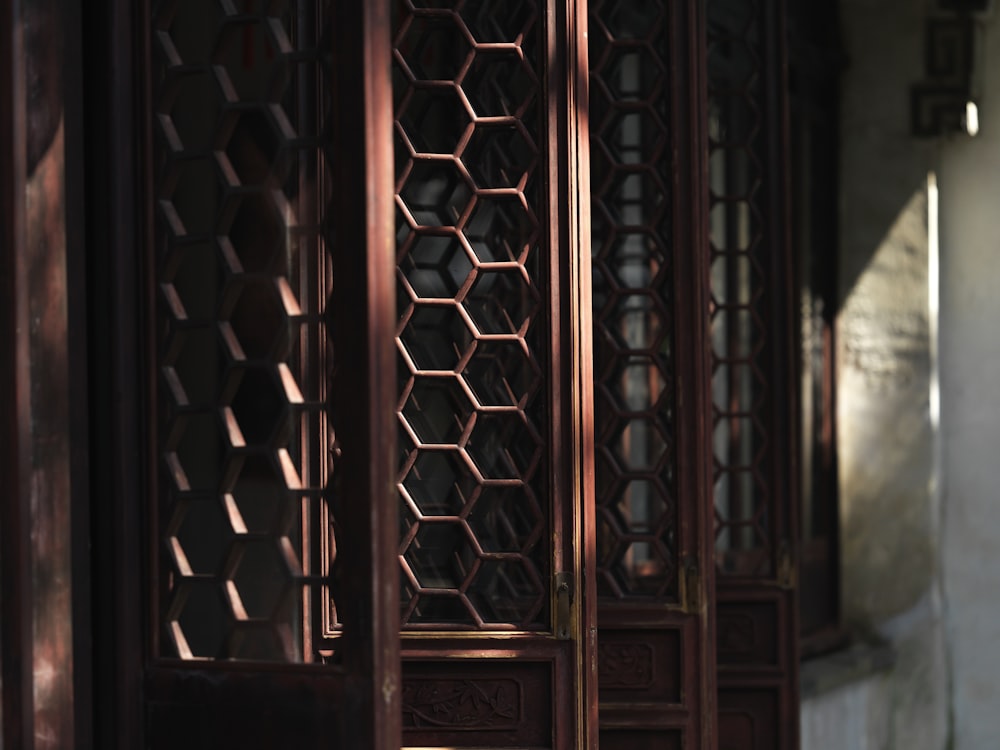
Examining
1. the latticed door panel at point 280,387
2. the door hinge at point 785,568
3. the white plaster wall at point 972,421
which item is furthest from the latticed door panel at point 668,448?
the white plaster wall at point 972,421

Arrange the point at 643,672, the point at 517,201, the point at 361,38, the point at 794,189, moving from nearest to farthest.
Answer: the point at 361,38, the point at 517,201, the point at 643,672, the point at 794,189

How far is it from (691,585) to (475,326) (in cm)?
95

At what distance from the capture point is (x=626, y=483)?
392cm

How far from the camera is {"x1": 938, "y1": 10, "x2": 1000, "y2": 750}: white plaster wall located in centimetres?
643

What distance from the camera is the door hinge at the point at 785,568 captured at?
14.7 ft

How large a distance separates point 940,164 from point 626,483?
305cm

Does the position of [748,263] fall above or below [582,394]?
above

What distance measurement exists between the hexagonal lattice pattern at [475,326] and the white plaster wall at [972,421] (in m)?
2.66

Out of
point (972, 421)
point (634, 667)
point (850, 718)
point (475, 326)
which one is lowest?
point (850, 718)

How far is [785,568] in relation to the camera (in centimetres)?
450

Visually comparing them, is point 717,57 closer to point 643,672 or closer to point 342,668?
point 643,672

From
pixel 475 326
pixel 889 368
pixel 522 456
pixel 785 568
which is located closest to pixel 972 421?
pixel 889 368

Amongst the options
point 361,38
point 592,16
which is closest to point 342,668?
point 361,38

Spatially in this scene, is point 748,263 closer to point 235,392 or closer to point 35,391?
point 235,392
